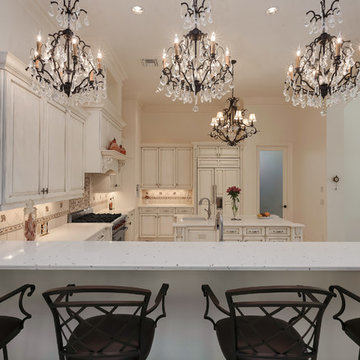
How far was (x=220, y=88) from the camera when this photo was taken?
238 centimetres

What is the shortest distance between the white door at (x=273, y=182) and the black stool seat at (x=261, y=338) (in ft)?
18.0

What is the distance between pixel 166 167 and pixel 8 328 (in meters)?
5.80

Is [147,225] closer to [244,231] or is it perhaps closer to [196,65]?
[244,231]

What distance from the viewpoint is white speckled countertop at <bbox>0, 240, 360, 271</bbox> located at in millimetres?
1526

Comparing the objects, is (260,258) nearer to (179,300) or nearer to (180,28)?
(179,300)

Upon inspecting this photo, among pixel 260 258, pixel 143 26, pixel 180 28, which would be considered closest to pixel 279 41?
pixel 180 28

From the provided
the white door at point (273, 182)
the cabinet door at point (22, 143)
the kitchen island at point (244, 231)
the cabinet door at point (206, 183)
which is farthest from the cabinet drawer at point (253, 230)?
the cabinet door at point (22, 143)

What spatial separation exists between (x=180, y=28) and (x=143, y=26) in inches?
18.2

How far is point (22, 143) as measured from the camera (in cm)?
228

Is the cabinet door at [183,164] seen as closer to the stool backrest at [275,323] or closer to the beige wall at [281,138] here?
the beige wall at [281,138]

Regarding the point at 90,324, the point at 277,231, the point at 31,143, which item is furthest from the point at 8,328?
the point at 277,231

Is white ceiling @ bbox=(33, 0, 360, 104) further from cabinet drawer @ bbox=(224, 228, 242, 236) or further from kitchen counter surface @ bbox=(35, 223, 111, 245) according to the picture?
cabinet drawer @ bbox=(224, 228, 242, 236)

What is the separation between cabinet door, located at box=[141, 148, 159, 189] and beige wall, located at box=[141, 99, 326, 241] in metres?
0.50

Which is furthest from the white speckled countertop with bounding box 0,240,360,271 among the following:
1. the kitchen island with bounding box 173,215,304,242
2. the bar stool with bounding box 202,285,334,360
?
the kitchen island with bounding box 173,215,304,242
